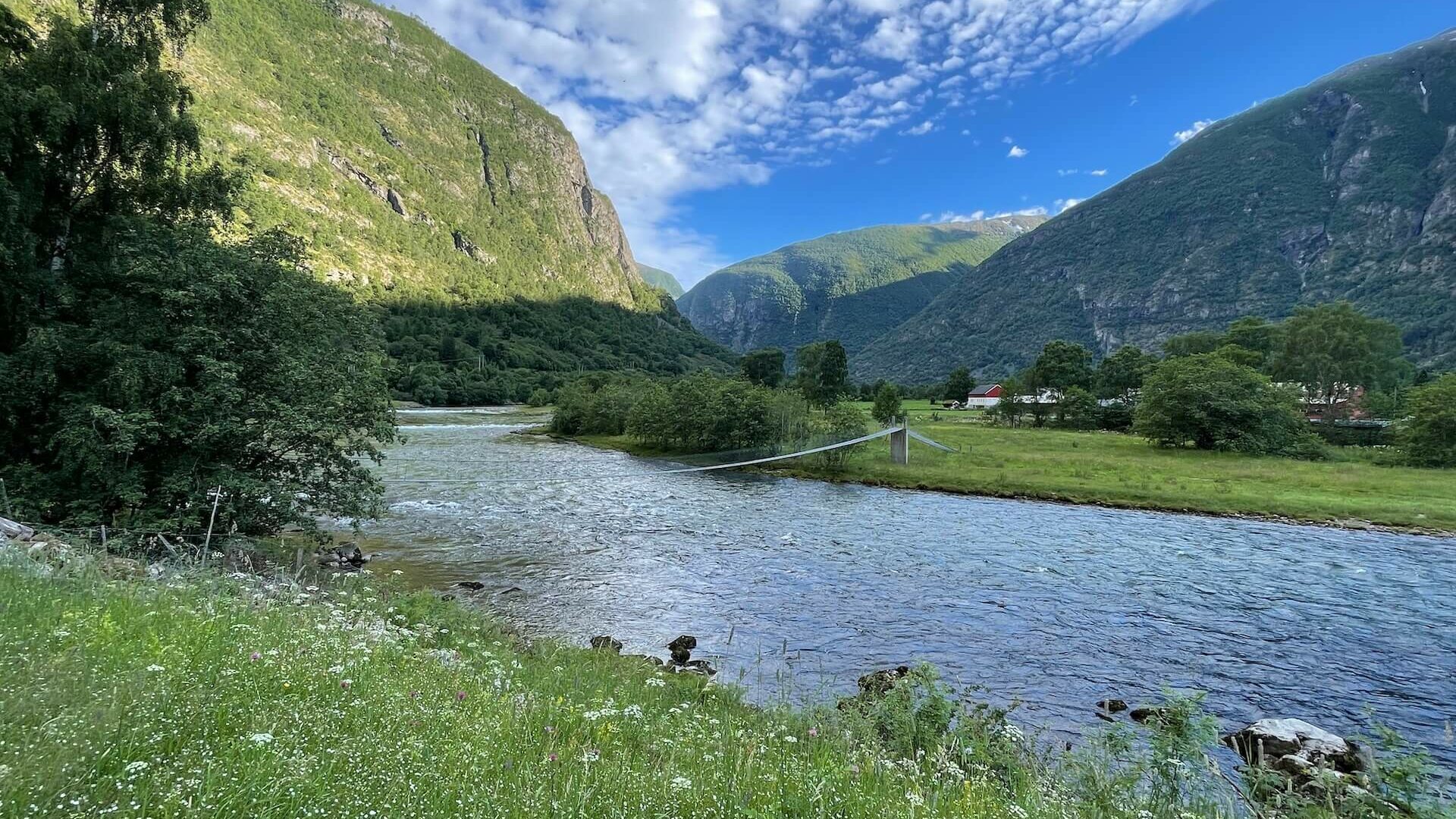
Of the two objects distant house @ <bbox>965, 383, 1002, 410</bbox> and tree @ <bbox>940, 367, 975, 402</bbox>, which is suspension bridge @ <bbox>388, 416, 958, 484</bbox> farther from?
tree @ <bbox>940, 367, 975, 402</bbox>

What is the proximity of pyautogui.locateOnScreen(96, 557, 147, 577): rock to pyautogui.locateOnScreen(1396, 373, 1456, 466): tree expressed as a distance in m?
62.5

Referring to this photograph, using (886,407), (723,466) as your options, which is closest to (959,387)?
(886,407)

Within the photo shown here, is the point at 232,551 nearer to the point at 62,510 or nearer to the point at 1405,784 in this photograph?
the point at 62,510

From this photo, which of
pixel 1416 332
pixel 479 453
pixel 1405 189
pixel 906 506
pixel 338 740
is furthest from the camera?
pixel 1405 189

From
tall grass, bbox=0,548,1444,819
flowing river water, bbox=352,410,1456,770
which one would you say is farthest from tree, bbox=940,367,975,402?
tall grass, bbox=0,548,1444,819

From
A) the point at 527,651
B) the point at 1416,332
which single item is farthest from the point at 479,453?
the point at 1416,332

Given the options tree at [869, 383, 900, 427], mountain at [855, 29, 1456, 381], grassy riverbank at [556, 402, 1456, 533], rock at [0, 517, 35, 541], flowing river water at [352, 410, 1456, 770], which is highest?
mountain at [855, 29, 1456, 381]

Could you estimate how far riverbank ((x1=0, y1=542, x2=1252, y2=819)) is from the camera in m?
2.65

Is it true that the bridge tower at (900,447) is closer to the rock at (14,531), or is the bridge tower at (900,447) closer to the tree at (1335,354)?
the rock at (14,531)

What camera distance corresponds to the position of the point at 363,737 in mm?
3461

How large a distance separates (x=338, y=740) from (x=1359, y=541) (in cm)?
3324

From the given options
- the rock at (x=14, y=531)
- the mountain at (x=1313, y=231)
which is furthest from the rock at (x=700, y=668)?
the mountain at (x=1313, y=231)

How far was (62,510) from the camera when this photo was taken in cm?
1323

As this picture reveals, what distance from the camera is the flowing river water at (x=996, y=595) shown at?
1158 centimetres
